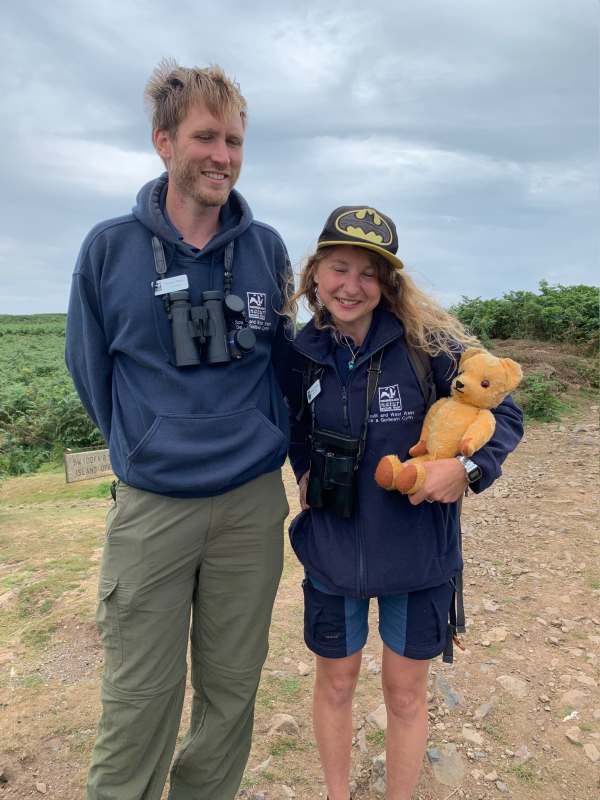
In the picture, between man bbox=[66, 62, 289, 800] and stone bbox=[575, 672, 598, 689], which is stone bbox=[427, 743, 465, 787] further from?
man bbox=[66, 62, 289, 800]

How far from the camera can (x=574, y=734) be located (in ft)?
10.7

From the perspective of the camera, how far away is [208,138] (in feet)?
7.79

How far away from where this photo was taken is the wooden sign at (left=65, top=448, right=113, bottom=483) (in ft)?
19.6

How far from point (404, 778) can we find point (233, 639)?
2.96 ft

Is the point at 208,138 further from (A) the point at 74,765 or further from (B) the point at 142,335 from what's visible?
(A) the point at 74,765

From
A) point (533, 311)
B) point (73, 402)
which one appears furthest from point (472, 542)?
point (533, 311)

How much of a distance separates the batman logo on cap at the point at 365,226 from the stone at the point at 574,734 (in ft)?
8.92

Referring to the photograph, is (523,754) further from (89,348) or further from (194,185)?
(194,185)

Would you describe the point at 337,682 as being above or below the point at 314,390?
below

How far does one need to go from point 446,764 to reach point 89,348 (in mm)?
2595

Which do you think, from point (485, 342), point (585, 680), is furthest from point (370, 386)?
point (485, 342)

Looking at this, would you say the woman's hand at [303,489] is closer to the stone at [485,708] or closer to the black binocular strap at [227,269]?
the black binocular strap at [227,269]

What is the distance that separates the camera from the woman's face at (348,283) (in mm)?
2389

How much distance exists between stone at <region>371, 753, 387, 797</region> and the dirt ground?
0.08ft
